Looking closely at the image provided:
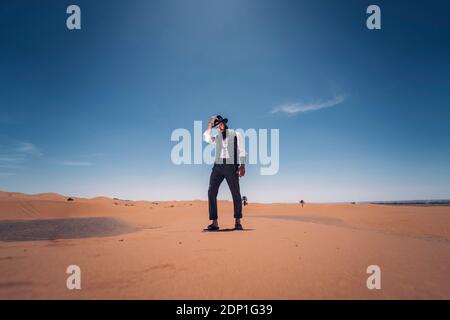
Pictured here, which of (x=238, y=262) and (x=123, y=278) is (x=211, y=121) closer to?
(x=238, y=262)

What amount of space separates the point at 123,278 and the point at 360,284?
1.58 m

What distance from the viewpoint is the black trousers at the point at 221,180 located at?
530cm

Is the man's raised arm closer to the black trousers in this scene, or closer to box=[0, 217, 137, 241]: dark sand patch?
the black trousers

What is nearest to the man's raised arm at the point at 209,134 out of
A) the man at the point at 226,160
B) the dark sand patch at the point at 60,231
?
the man at the point at 226,160

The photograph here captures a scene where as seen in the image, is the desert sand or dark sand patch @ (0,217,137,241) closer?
the desert sand

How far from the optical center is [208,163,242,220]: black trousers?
209 inches

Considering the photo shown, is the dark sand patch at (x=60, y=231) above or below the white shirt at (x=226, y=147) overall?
below

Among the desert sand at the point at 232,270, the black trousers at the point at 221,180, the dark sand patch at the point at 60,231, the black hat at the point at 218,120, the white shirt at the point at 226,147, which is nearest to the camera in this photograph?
the desert sand at the point at 232,270

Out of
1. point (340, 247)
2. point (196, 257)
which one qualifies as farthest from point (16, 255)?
point (340, 247)

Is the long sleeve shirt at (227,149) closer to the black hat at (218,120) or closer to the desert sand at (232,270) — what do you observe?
the black hat at (218,120)

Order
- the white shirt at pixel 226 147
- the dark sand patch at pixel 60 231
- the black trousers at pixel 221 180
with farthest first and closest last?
the white shirt at pixel 226 147
the black trousers at pixel 221 180
the dark sand patch at pixel 60 231

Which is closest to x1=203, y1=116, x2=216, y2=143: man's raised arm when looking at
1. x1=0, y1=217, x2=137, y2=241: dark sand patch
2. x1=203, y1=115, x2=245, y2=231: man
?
x1=203, y1=115, x2=245, y2=231: man

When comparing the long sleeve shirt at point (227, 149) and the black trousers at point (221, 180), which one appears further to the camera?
the long sleeve shirt at point (227, 149)
